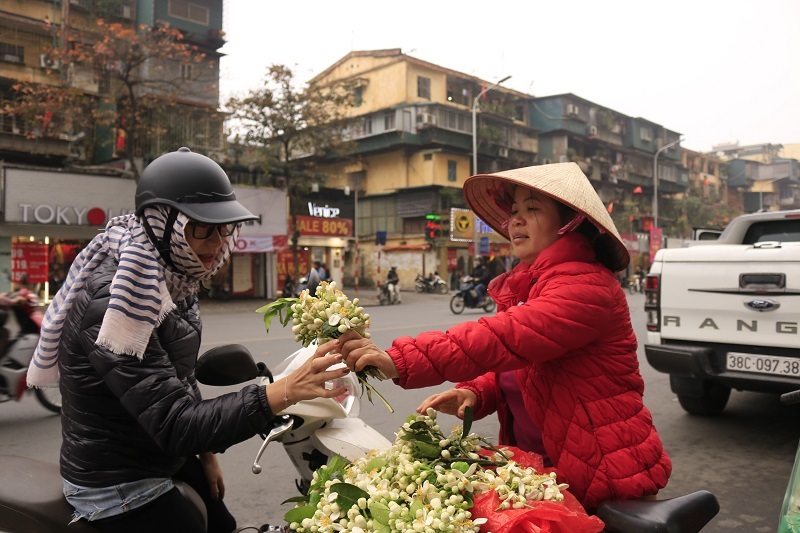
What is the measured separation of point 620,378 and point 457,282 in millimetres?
31501

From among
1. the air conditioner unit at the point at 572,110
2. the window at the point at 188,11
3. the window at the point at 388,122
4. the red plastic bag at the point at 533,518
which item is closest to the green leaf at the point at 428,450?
the red plastic bag at the point at 533,518

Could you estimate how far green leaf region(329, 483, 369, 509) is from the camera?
57.4 inches

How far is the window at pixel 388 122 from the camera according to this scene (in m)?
34.1

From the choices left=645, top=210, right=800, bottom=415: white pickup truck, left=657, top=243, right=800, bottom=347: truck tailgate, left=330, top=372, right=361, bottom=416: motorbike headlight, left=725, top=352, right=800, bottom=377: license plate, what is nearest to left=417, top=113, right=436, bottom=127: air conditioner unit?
left=645, top=210, right=800, bottom=415: white pickup truck

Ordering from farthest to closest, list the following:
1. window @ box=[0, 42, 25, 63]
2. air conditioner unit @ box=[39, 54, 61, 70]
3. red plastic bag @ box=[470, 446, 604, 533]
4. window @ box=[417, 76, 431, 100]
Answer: window @ box=[417, 76, 431, 100], air conditioner unit @ box=[39, 54, 61, 70], window @ box=[0, 42, 25, 63], red plastic bag @ box=[470, 446, 604, 533]

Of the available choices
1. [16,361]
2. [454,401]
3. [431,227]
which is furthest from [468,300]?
[454,401]

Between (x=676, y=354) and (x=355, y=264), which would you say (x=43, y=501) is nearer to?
(x=676, y=354)

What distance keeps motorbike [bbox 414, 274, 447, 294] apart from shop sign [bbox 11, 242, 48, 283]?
17294 millimetres

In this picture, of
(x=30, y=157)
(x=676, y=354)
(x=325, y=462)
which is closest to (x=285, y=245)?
(x=30, y=157)

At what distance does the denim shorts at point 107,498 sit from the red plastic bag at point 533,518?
2.91 ft

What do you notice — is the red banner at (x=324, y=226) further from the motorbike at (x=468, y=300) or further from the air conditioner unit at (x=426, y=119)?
the motorbike at (x=468, y=300)

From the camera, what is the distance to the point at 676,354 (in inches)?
190

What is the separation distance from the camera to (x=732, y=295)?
184 inches

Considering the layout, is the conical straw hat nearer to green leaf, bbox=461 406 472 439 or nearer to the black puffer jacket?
green leaf, bbox=461 406 472 439
